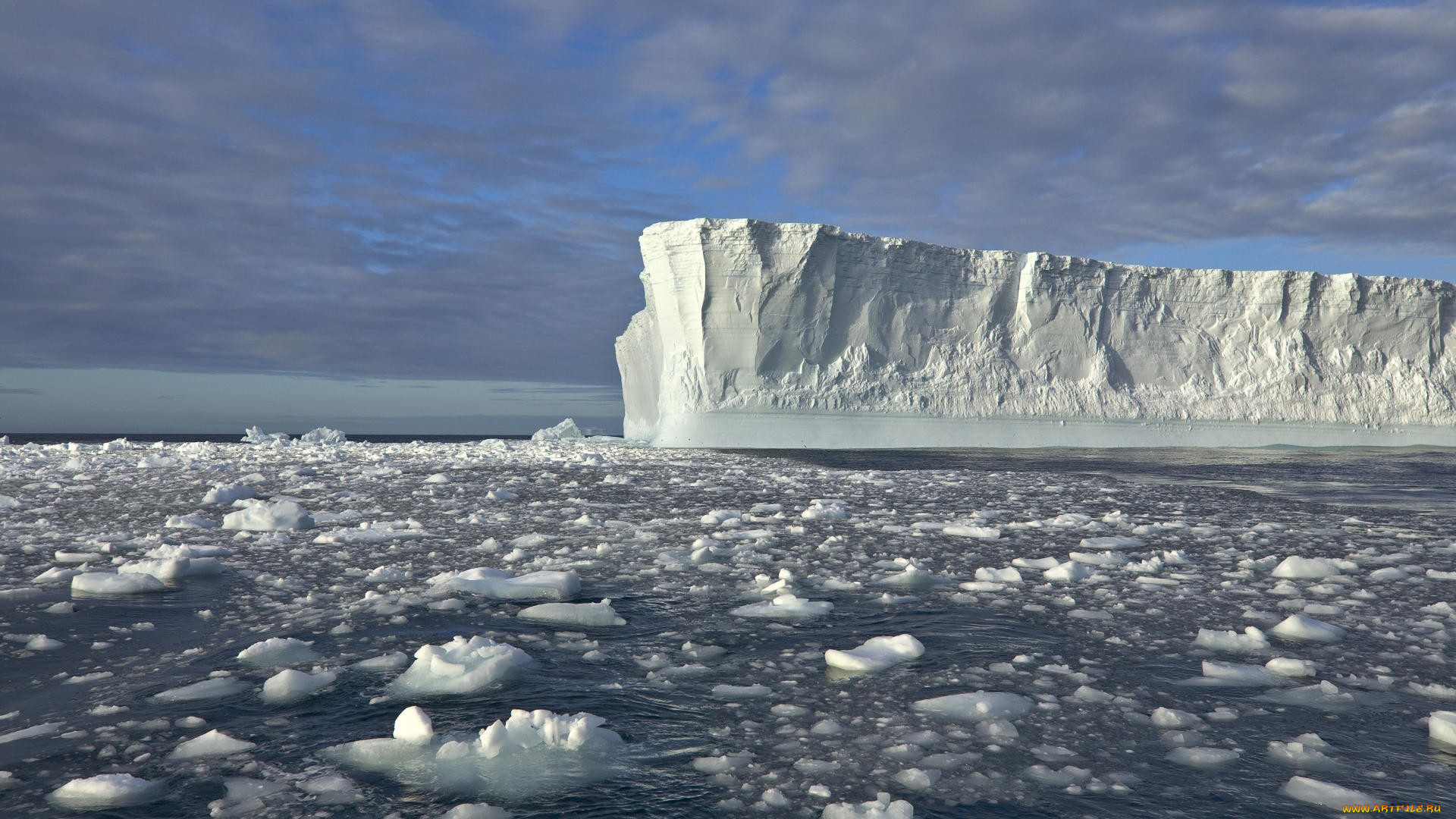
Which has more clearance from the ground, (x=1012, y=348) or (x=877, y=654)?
(x=1012, y=348)

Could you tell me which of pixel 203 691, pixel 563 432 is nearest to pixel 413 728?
pixel 203 691

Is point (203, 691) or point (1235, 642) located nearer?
point (203, 691)

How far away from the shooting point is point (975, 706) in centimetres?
225

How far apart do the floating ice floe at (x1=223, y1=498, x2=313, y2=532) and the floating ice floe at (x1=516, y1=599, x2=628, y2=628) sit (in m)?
3.18

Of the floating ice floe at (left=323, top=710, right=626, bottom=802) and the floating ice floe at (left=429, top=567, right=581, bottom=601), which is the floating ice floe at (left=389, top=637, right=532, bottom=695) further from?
the floating ice floe at (left=429, top=567, right=581, bottom=601)

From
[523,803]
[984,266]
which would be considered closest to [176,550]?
[523,803]

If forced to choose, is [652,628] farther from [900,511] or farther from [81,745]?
[900,511]

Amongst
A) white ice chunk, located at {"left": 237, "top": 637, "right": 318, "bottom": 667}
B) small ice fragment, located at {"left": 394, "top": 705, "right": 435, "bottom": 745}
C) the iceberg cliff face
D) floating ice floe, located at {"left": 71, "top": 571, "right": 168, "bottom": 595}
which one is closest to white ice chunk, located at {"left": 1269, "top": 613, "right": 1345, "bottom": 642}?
small ice fragment, located at {"left": 394, "top": 705, "right": 435, "bottom": 745}

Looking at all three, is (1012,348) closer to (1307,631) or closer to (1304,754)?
(1307,631)

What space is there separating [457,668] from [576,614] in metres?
0.83

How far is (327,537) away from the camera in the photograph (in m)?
5.09

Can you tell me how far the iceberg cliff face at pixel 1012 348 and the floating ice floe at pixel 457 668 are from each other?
1776 cm

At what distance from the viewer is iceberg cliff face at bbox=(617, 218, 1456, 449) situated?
20609mm

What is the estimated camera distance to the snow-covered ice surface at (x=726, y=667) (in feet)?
5.89
